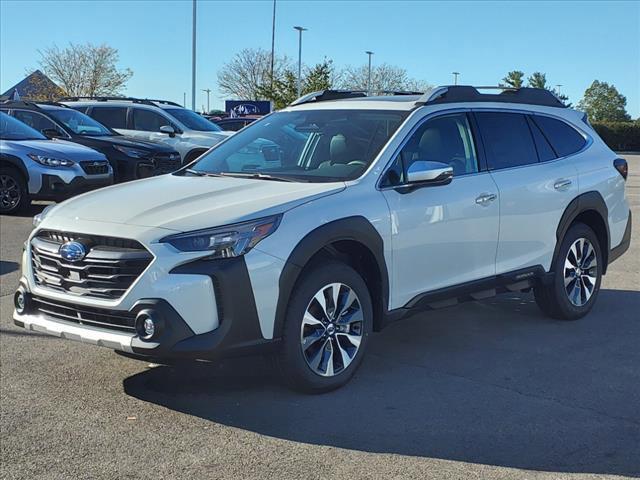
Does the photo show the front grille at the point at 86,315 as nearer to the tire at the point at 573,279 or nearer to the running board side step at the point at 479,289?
the running board side step at the point at 479,289

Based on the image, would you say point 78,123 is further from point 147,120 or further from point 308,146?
point 308,146

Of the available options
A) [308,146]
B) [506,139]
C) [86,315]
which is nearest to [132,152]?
[308,146]

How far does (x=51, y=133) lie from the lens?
13633 millimetres

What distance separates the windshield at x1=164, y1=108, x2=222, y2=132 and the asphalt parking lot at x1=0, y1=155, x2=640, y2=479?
34.6 ft

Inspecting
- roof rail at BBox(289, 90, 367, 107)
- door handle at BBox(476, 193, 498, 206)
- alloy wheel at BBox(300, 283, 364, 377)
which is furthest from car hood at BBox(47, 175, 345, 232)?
roof rail at BBox(289, 90, 367, 107)

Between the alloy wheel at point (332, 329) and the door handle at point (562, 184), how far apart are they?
7.59ft

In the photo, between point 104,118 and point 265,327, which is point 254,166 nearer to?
point 265,327

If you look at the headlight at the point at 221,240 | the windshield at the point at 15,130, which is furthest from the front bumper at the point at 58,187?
the headlight at the point at 221,240

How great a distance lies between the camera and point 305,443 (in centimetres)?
403

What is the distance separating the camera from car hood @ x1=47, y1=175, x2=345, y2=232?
4305 mm

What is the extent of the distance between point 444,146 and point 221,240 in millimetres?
2110

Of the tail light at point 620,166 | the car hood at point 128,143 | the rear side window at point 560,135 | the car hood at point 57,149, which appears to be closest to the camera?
the rear side window at point 560,135

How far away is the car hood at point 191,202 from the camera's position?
4.30 meters

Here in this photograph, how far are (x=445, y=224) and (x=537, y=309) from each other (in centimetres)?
217
